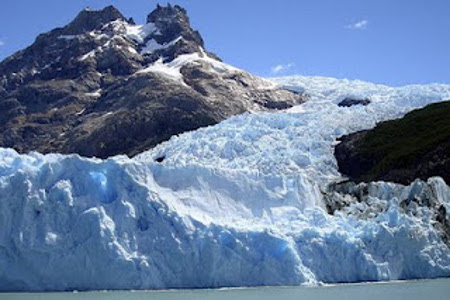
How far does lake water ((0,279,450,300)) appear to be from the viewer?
63.0 ft

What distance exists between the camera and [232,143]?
44125mm

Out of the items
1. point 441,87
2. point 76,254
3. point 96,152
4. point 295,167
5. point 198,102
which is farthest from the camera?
point 198,102

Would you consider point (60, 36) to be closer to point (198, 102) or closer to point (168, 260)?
point (198, 102)

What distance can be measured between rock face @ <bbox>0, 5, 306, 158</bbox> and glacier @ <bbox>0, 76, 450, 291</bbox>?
58584 millimetres

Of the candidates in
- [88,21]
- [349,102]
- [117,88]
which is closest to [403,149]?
[349,102]

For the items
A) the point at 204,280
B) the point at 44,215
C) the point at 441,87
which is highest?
the point at 441,87

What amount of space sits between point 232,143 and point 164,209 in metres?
21.8

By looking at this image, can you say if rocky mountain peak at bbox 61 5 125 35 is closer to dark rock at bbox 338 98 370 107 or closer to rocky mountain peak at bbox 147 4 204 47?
rocky mountain peak at bbox 147 4 204 47

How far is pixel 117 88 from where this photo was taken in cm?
11000

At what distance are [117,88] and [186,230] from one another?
89.7 metres

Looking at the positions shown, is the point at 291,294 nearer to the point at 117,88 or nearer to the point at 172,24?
the point at 117,88

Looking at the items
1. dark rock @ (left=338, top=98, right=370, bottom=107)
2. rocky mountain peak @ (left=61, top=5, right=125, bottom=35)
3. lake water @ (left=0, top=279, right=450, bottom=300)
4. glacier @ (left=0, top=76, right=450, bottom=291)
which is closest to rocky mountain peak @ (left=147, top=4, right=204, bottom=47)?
rocky mountain peak @ (left=61, top=5, right=125, bottom=35)

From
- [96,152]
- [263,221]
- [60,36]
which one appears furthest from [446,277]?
[60,36]

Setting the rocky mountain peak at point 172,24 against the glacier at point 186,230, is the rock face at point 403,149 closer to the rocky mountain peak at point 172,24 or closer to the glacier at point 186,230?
the glacier at point 186,230
